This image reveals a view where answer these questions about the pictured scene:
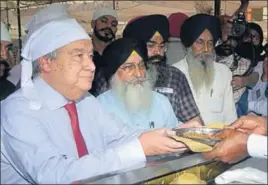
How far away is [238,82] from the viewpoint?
3.95 metres

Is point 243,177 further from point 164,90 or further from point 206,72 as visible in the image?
point 206,72

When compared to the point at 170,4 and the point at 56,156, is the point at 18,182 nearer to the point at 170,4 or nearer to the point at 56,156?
the point at 56,156

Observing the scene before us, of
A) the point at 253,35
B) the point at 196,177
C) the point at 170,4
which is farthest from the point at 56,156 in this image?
the point at 170,4

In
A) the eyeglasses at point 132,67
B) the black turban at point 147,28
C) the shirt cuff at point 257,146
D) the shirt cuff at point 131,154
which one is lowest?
the shirt cuff at point 131,154

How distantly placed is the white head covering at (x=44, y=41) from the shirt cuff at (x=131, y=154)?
0.35 meters

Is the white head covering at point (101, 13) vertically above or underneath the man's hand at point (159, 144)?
above

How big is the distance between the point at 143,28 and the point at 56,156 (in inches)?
79.3

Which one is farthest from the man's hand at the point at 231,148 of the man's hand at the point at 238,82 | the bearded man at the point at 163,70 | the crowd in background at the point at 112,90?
the man's hand at the point at 238,82

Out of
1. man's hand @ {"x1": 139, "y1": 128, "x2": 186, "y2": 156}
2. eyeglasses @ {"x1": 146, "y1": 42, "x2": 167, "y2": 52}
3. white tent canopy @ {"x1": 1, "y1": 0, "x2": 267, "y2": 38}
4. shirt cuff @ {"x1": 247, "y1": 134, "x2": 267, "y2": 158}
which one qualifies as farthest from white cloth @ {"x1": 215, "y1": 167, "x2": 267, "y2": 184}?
white tent canopy @ {"x1": 1, "y1": 0, "x2": 267, "y2": 38}

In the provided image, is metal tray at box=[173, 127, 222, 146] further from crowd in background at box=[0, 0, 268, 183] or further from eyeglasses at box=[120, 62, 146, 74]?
eyeglasses at box=[120, 62, 146, 74]

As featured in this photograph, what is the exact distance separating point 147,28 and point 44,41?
1.74 meters

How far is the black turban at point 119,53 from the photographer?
9.33 feet

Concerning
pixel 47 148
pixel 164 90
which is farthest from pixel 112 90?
pixel 47 148

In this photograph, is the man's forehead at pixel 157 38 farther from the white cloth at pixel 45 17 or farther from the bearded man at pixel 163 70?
the white cloth at pixel 45 17
